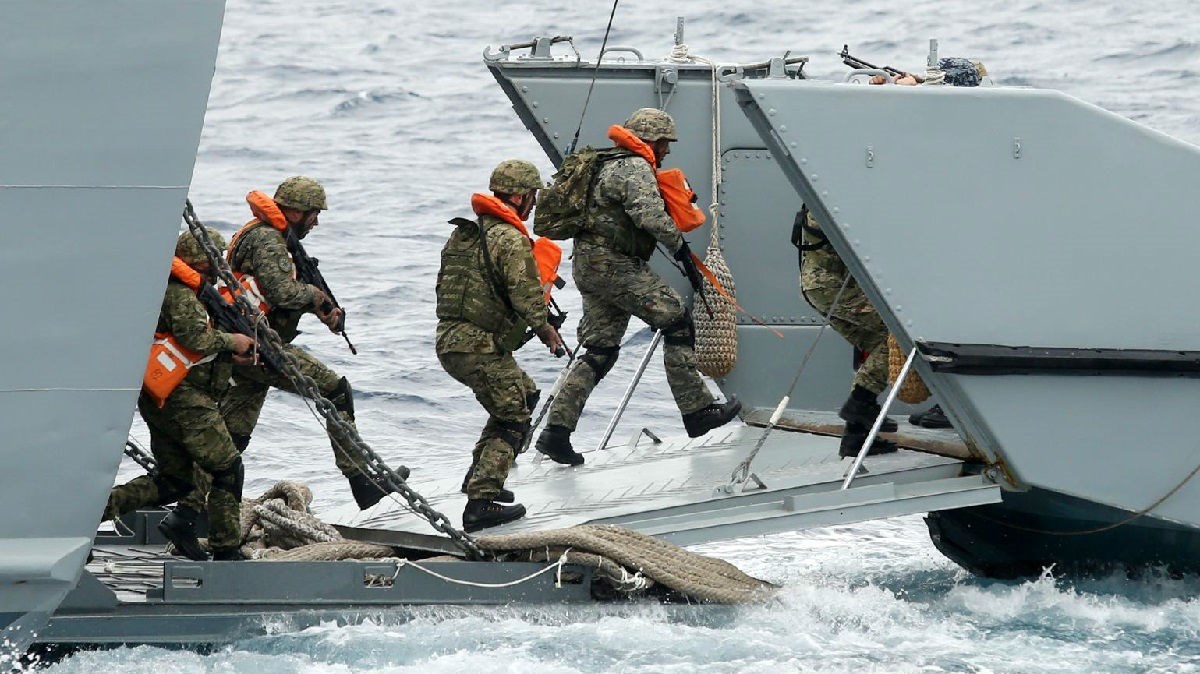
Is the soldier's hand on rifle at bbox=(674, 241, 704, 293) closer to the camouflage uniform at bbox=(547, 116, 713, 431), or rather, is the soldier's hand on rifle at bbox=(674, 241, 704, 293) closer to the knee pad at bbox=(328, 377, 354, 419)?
the camouflage uniform at bbox=(547, 116, 713, 431)

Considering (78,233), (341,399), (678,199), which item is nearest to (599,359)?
(678,199)

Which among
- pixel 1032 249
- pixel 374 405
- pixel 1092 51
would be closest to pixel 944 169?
pixel 1032 249

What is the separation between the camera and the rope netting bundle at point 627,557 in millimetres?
7602

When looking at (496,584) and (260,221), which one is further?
(260,221)

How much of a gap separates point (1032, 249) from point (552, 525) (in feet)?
7.53

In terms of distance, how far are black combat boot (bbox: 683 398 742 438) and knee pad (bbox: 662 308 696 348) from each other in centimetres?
31

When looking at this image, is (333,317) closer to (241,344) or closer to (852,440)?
(241,344)

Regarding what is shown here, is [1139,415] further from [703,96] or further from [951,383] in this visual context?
[703,96]

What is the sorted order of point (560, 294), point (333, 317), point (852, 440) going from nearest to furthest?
point (333, 317) < point (852, 440) < point (560, 294)

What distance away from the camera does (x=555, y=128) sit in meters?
9.43

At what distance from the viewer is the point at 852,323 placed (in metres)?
8.84

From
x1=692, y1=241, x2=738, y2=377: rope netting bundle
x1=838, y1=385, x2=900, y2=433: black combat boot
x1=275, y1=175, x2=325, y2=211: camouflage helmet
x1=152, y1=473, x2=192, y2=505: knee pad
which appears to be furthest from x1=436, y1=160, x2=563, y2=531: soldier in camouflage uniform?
x1=838, y1=385, x2=900, y2=433: black combat boot

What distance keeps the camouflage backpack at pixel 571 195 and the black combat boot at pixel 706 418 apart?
3.35ft

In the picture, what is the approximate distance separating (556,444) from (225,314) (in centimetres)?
195
